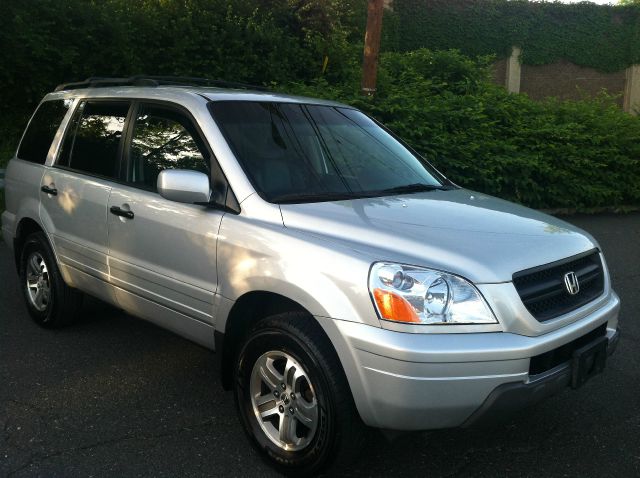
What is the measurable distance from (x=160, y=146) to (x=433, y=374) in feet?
7.34

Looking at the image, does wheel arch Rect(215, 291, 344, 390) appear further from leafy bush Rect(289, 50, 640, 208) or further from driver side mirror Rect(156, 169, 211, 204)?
leafy bush Rect(289, 50, 640, 208)

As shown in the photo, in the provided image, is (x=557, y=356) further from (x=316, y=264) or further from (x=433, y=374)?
(x=316, y=264)

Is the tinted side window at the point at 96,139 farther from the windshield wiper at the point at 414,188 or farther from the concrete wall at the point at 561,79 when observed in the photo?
the concrete wall at the point at 561,79

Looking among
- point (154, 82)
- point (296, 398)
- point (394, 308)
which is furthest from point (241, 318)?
point (154, 82)

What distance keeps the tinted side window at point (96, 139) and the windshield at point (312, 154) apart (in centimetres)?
90

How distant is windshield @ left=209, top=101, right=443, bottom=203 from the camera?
3.66 meters

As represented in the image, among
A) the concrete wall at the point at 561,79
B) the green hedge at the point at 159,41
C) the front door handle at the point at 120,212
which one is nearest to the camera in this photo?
the front door handle at the point at 120,212

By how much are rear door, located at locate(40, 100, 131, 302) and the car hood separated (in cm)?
155

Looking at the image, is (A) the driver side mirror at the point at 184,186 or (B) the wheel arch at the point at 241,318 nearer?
(B) the wheel arch at the point at 241,318

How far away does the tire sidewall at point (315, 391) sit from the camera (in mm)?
2906

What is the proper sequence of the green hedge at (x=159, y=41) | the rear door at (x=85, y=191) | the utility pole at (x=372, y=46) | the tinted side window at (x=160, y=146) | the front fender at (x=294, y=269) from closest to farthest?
the front fender at (x=294, y=269), the tinted side window at (x=160, y=146), the rear door at (x=85, y=191), the utility pole at (x=372, y=46), the green hedge at (x=159, y=41)

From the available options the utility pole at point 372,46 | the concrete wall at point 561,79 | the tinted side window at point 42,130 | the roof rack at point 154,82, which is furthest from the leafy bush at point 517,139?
the concrete wall at point 561,79

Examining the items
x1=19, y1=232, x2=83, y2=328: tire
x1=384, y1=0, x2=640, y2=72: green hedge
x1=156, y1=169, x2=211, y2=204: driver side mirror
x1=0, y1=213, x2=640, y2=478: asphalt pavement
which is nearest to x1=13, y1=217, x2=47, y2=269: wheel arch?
x1=19, y1=232, x2=83, y2=328: tire

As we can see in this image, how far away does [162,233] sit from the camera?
3791 millimetres
